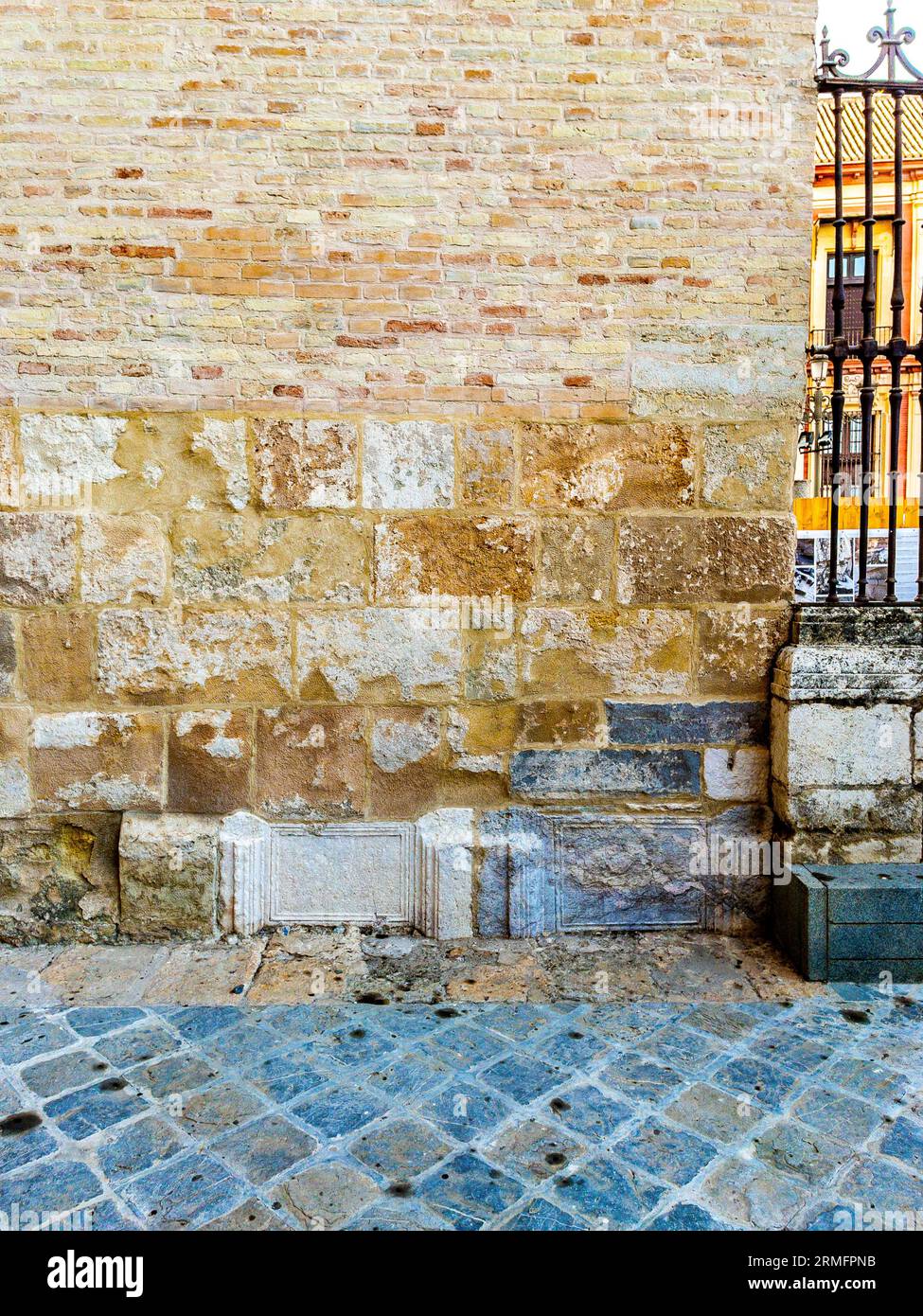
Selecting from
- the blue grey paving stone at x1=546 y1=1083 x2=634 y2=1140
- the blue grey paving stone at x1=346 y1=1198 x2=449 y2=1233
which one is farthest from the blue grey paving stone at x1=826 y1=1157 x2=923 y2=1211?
the blue grey paving stone at x1=346 y1=1198 x2=449 y2=1233

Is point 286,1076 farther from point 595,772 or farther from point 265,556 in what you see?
point 265,556

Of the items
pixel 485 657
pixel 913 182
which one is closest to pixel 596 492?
pixel 485 657

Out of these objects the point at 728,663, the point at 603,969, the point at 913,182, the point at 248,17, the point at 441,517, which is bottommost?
the point at 603,969

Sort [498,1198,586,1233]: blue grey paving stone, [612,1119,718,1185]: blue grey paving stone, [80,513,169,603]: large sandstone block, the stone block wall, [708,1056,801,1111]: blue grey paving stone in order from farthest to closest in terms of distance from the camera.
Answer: [80,513,169,603]: large sandstone block, the stone block wall, [708,1056,801,1111]: blue grey paving stone, [612,1119,718,1185]: blue grey paving stone, [498,1198,586,1233]: blue grey paving stone

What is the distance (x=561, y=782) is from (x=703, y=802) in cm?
58

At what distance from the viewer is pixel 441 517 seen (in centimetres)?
316

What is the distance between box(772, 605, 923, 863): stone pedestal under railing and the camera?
3.11 metres

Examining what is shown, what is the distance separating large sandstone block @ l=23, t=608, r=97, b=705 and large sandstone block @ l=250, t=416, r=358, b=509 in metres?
0.87

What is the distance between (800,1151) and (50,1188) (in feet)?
5.96

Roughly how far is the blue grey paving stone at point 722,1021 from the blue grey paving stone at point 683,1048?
5cm

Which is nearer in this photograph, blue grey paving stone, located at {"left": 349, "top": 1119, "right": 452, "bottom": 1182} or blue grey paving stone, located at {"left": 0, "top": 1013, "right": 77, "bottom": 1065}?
blue grey paving stone, located at {"left": 349, "top": 1119, "right": 452, "bottom": 1182}

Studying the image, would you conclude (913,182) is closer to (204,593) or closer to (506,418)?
(506,418)

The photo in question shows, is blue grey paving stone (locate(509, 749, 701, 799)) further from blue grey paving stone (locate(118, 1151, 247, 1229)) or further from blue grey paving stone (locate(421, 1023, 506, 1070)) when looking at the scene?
blue grey paving stone (locate(118, 1151, 247, 1229))

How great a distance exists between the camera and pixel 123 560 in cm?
312
